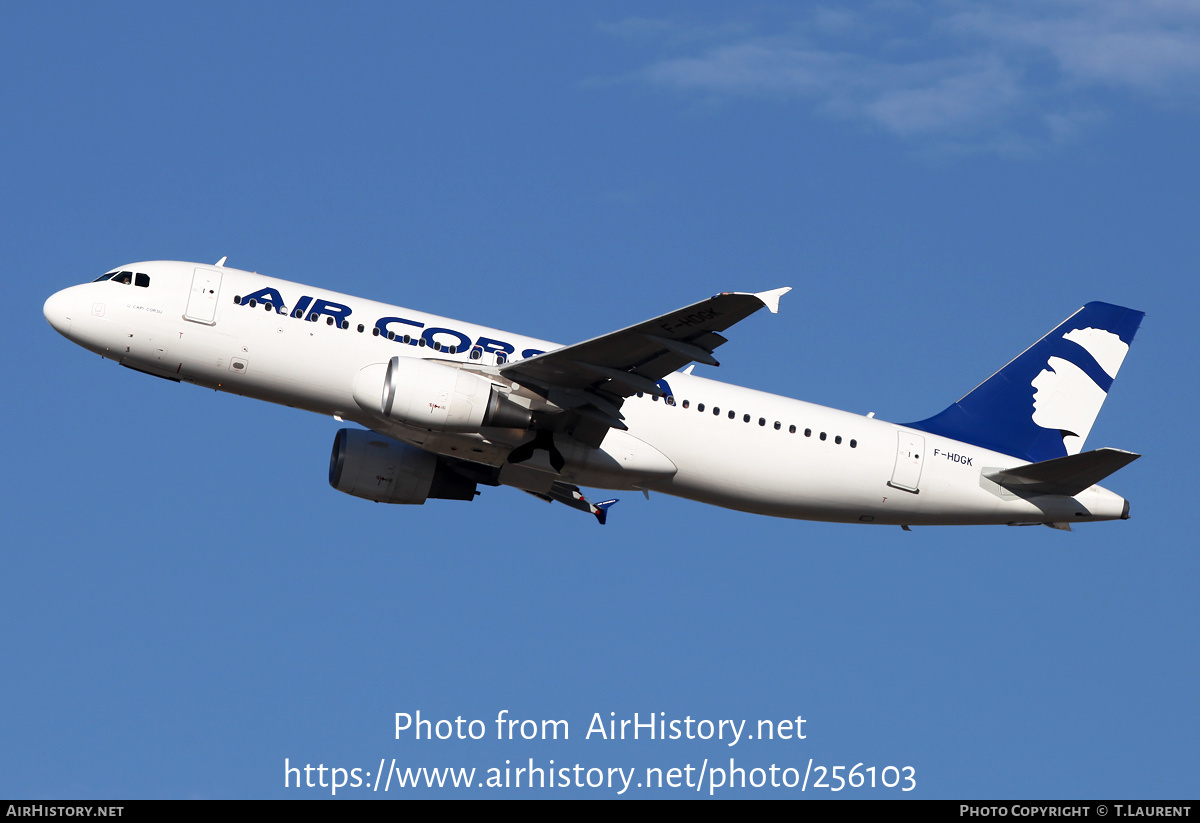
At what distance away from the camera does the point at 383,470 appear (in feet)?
115

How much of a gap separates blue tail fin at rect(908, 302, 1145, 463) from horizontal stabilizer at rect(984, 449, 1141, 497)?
184 centimetres

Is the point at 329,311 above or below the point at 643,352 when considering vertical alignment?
above

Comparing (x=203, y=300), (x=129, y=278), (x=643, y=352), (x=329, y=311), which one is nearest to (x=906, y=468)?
(x=643, y=352)

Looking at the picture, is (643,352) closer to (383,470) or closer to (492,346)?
(492,346)

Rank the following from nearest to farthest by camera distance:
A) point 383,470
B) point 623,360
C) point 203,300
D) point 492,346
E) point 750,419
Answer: point 623,360 < point 203,300 < point 492,346 < point 750,419 < point 383,470

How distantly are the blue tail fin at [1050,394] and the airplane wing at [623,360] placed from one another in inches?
371

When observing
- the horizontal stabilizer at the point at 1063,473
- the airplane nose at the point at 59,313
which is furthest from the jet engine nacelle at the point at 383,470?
the horizontal stabilizer at the point at 1063,473

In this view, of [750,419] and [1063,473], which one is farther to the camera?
[1063,473]

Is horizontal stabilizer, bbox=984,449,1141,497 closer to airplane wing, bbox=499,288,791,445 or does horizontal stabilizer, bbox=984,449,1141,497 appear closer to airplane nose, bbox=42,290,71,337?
airplane wing, bbox=499,288,791,445

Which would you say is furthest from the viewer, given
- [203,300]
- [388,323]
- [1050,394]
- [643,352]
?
[1050,394]

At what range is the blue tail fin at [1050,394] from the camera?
3650 cm

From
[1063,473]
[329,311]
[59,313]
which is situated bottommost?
[1063,473]

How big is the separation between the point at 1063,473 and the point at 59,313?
24.7 meters
